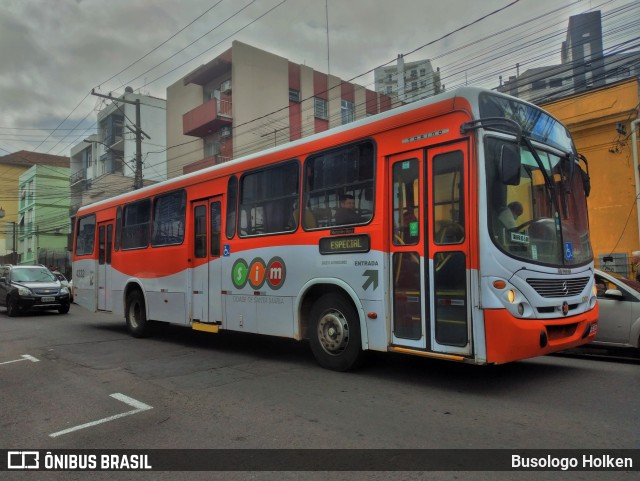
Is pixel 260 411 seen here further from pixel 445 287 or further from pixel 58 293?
pixel 58 293

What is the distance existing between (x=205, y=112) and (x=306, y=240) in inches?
841

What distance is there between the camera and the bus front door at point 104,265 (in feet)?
38.4

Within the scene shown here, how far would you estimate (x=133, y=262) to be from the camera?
10742 mm

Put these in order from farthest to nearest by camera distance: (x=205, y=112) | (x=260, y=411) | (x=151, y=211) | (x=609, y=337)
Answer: (x=205, y=112)
(x=151, y=211)
(x=609, y=337)
(x=260, y=411)

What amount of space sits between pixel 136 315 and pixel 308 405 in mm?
6910

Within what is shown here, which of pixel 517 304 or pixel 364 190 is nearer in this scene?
pixel 517 304

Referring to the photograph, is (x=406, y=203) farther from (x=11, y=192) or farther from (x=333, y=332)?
(x=11, y=192)

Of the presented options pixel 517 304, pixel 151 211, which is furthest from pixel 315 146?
pixel 151 211

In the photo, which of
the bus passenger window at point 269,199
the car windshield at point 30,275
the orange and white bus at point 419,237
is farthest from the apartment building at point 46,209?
the orange and white bus at point 419,237

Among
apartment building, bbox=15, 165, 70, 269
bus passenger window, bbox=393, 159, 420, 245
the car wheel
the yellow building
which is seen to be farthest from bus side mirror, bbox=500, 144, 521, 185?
apartment building, bbox=15, 165, 70, 269

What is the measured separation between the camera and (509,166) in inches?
200

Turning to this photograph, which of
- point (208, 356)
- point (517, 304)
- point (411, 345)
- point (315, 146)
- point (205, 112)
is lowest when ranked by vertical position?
point (208, 356)

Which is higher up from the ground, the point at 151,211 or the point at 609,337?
the point at 151,211

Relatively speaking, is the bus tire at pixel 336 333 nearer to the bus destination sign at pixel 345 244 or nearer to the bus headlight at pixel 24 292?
the bus destination sign at pixel 345 244
